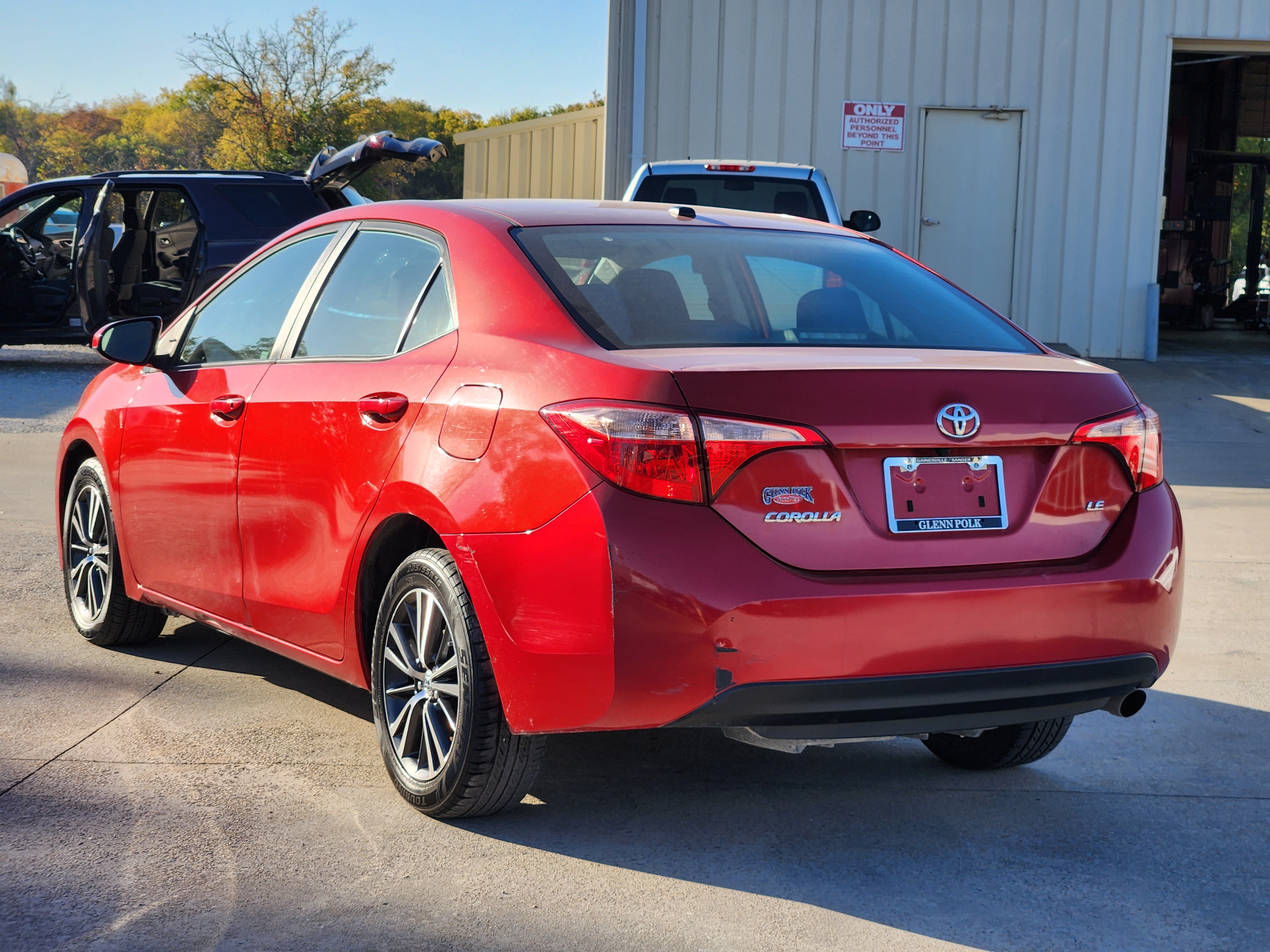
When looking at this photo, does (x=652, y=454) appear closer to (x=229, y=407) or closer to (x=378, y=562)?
(x=378, y=562)

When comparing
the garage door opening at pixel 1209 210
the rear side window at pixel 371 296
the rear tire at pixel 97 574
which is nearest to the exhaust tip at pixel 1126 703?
the rear side window at pixel 371 296

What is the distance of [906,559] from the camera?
10.0 ft

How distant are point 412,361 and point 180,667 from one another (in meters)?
1.96

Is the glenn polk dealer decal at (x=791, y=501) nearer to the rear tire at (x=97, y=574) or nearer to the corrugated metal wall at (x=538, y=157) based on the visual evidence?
the rear tire at (x=97, y=574)

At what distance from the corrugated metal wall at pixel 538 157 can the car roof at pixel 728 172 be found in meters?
11.6

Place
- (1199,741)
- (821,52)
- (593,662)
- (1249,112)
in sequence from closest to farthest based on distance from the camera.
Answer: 1. (593,662)
2. (1199,741)
3. (821,52)
4. (1249,112)

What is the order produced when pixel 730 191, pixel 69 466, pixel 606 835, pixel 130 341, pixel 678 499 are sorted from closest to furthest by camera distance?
pixel 678 499 < pixel 606 835 < pixel 130 341 < pixel 69 466 < pixel 730 191

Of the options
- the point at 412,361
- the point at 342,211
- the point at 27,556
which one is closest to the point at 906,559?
the point at 412,361

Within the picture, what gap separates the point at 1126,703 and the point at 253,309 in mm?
2855

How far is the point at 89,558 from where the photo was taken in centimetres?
525

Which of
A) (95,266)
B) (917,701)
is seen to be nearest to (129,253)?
(95,266)

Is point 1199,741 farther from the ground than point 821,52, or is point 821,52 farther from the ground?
point 821,52

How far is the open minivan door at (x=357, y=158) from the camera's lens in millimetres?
9625

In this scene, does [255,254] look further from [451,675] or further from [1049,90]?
[1049,90]
